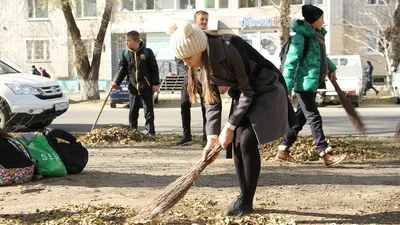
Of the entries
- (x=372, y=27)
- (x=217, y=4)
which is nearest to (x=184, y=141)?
(x=372, y=27)

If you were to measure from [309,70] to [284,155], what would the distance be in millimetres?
1094

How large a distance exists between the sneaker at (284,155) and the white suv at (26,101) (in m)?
6.15

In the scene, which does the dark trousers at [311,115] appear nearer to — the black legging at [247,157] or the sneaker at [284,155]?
the sneaker at [284,155]

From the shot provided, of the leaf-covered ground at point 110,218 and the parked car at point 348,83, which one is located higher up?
the leaf-covered ground at point 110,218

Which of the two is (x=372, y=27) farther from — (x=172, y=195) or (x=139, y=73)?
(x=172, y=195)

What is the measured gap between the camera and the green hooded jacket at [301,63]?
719 cm

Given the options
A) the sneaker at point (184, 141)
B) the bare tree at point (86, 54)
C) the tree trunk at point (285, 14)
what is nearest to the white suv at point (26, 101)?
the sneaker at point (184, 141)

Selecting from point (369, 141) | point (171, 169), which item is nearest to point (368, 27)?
point (369, 141)

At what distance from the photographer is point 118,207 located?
513cm

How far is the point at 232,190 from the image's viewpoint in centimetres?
598

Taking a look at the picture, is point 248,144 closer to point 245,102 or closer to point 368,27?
point 245,102

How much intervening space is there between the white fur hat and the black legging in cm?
75

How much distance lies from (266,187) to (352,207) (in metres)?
1.10

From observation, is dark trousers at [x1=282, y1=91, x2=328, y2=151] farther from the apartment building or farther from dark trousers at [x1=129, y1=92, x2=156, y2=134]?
the apartment building
